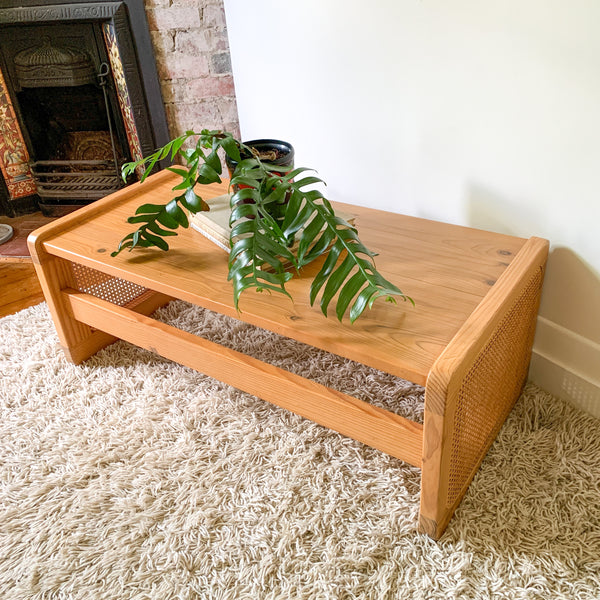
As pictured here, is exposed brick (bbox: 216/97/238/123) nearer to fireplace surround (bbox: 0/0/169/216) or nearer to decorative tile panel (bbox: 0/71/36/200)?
fireplace surround (bbox: 0/0/169/216)

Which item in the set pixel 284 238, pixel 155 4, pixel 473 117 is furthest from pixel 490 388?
pixel 155 4

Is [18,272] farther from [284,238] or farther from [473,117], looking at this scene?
[473,117]

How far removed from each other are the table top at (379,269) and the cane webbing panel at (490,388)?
8 cm

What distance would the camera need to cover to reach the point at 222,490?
3.81 ft

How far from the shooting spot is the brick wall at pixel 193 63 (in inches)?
76.9

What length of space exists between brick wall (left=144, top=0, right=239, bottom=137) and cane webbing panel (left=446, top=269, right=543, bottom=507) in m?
1.33

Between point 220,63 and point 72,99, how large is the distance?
0.73 metres

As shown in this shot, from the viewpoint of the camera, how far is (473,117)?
51.1 inches

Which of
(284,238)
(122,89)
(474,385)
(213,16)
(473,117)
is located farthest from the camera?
(122,89)

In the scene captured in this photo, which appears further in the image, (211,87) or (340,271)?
(211,87)

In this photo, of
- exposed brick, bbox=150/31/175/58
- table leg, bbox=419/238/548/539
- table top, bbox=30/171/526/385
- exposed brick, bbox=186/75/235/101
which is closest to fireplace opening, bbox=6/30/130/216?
exposed brick, bbox=150/31/175/58

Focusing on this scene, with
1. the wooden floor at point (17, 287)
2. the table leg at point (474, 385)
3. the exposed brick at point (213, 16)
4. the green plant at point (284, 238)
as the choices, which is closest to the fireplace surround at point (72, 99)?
the exposed brick at point (213, 16)

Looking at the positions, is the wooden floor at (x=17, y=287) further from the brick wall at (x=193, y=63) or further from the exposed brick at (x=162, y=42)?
the exposed brick at (x=162, y=42)

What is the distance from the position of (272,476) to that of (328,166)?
951 millimetres
